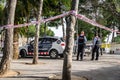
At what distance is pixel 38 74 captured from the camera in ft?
47.5

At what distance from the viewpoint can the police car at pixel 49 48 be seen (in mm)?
25391

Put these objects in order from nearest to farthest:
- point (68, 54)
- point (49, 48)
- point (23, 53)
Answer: point (68, 54), point (49, 48), point (23, 53)

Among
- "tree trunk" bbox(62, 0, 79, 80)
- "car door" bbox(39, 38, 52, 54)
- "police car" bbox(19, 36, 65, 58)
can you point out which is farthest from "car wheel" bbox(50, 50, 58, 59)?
"tree trunk" bbox(62, 0, 79, 80)

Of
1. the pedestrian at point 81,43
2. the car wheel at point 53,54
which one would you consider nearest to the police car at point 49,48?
the car wheel at point 53,54

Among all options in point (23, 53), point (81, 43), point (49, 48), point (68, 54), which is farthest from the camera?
point (23, 53)

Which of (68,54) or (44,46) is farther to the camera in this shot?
(44,46)

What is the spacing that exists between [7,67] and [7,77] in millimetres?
905

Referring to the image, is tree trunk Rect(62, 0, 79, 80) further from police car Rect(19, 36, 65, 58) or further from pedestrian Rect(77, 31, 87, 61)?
police car Rect(19, 36, 65, 58)

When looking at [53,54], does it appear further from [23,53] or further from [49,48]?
[23,53]

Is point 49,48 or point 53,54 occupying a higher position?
point 49,48

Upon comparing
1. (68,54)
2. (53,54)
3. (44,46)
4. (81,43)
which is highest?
(81,43)

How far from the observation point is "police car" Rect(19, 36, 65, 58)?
25391 mm

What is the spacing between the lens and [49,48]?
2555cm

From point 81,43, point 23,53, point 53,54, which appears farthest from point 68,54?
point 23,53
